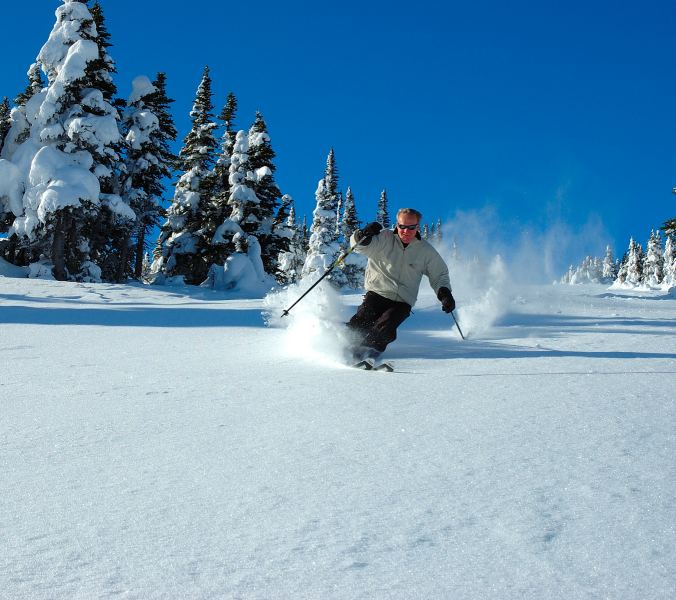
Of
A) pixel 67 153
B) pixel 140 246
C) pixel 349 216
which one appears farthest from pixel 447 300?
Result: pixel 349 216

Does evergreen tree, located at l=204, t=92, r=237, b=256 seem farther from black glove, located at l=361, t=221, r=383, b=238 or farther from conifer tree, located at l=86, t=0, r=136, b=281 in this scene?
black glove, located at l=361, t=221, r=383, b=238

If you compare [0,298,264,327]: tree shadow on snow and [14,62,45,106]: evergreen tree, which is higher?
[14,62,45,106]: evergreen tree

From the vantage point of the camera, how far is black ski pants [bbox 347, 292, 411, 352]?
5.61 metres

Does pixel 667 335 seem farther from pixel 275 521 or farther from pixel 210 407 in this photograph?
pixel 275 521

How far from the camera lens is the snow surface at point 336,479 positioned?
152 cm

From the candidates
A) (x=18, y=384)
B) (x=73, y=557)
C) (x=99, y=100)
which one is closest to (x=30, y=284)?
(x=99, y=100)

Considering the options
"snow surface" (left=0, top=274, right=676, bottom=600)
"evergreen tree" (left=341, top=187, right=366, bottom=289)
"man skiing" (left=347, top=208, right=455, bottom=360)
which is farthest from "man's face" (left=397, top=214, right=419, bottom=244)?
"evergreen tree" (left=341, top=187, right=366, bottom=289)

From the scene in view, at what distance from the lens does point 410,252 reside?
20.8ft

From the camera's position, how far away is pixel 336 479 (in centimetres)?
222

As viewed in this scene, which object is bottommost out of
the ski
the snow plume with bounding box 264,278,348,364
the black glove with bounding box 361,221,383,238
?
the ski

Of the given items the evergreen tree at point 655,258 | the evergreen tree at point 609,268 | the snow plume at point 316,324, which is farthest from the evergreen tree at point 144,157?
the evergreen tree at point 609,268

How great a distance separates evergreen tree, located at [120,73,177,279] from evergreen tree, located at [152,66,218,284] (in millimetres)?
1032

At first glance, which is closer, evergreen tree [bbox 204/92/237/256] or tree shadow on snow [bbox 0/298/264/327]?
tree shadow on snow [bbox 0/298/264/327]

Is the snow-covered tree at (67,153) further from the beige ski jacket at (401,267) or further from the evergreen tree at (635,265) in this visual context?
the evergreen tree at (635,265)
